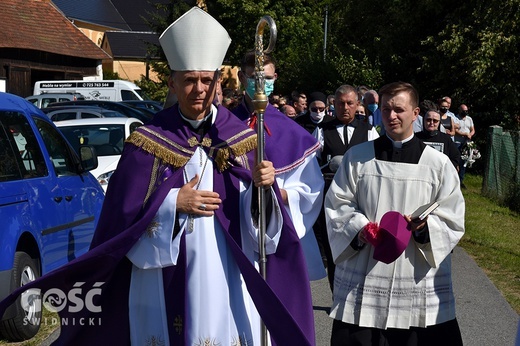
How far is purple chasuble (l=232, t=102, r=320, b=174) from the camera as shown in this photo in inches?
194

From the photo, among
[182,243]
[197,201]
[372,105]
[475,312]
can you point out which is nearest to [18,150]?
[182,243]

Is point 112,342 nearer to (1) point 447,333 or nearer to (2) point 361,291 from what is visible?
(2) point 361,291

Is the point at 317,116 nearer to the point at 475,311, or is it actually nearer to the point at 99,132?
the point at 475,311

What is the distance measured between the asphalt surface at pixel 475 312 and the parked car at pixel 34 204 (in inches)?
21.1

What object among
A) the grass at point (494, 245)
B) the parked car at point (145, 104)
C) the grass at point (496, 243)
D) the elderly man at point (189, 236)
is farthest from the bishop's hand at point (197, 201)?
the parked car at point (145, 104)

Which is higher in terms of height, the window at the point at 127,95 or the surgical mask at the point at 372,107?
A: the surgical mask at the point at 372,107

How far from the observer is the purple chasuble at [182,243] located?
4.20m

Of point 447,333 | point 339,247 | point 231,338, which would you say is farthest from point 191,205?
point 447,333

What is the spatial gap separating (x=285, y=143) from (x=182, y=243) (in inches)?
45.3

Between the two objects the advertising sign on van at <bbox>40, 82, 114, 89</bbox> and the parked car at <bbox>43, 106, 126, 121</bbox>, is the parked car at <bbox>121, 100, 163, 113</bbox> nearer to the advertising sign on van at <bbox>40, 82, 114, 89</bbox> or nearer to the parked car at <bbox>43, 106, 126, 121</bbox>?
the advertising sign on van at <bbox>40, 82, 114, 89</bbox>

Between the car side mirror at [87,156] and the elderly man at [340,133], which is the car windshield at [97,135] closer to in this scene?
the car side mirror at [87,156]

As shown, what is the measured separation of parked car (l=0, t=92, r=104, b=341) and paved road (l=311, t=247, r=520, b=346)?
91.1 inches

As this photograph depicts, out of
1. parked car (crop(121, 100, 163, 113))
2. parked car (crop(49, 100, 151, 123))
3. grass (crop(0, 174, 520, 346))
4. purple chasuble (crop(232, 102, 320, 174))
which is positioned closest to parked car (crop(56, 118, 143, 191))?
grass (crop(0, 174, 520, 346))

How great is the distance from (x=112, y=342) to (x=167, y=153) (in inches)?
37.7
